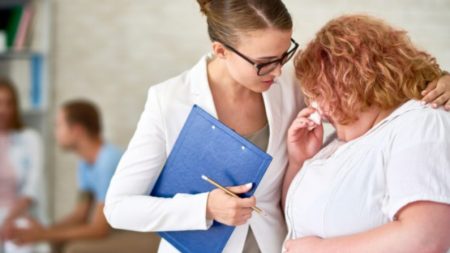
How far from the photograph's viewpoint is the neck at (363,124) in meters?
1.50

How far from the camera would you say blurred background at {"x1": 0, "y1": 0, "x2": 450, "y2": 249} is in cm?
426

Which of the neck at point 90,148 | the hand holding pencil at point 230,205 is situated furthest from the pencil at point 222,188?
the neck at point 90,148

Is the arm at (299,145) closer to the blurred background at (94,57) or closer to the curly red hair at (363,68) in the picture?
the curly red hair at (363,68)

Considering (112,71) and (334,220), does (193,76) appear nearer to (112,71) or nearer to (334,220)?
(334,220)

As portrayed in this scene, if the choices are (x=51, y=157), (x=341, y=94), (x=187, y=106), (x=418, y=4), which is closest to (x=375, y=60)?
(x=341, y=94)

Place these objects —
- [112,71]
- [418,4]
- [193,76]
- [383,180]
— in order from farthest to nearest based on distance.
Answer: [112,71], [418,4], [193,76], [383,180]

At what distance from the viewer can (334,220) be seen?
1.45 metres

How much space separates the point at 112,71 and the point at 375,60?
3.17m

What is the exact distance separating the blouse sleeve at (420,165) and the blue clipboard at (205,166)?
30 cm

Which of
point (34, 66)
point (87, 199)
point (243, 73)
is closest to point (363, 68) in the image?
point (243, 73)

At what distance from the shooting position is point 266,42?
1515mm

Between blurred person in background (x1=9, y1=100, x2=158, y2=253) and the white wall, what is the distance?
0.23 meters

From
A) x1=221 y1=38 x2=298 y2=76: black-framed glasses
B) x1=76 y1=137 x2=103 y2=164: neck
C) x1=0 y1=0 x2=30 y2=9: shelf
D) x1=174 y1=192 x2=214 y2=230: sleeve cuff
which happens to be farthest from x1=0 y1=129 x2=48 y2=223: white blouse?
x1=221 y1=38 x2=298 y2=76: black-framed glasses

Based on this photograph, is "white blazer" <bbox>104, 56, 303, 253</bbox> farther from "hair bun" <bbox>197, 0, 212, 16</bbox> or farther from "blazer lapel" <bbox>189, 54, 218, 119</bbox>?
"hair bun" <bbox>197, 0, 212, 16</bbox>
